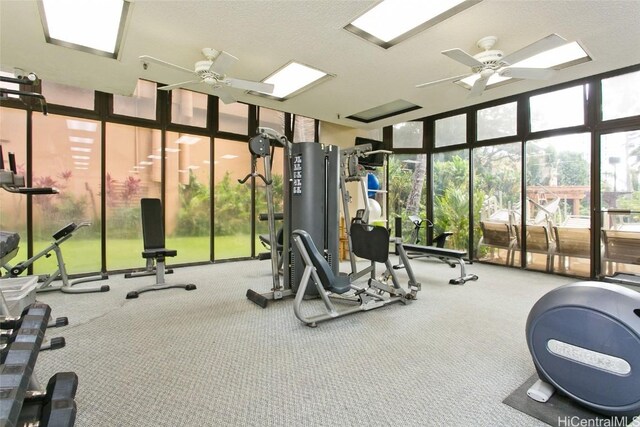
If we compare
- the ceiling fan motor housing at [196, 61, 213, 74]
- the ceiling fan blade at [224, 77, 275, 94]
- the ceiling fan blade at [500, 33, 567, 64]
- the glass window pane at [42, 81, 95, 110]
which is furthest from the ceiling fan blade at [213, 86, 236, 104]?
the ceiling fan blade at [500, 33, 567, 64]

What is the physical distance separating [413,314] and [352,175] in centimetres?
196

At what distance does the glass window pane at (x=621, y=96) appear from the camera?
179 inches

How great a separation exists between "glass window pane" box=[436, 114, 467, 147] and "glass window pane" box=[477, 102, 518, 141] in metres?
0.34

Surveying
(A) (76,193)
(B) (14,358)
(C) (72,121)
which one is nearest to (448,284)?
(B) (14,358)

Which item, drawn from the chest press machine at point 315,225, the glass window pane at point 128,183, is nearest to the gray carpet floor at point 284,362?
the chest press machine at point 315,225

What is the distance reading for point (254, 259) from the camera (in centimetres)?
648

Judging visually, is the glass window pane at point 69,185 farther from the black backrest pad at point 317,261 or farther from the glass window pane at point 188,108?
the black backrest pad at point 317,261

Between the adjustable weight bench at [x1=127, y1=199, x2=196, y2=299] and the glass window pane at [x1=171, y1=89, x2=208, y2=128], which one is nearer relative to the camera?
the adjustable weight bench at [x1=127, y1=199, x2=196, y2=299]

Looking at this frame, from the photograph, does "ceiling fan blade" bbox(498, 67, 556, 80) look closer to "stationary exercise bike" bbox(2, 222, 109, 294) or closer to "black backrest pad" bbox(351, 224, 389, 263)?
"black backrest pad" bbox(351, 224, 389, 263)

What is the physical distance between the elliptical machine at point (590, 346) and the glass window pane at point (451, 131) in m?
5.46

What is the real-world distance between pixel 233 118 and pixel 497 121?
5.19 m

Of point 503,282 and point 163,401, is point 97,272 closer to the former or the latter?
point 163,401

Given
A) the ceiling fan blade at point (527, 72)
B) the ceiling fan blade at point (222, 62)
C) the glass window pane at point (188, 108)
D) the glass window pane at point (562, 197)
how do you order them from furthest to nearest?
the glass window pane at point (188, 108) < the glass window pane at point (562, 197) < the ceiling fan blade at point (527, 72) < the ceiling fan blade at point (222, 62)

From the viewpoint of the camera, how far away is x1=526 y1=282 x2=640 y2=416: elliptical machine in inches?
61.9
